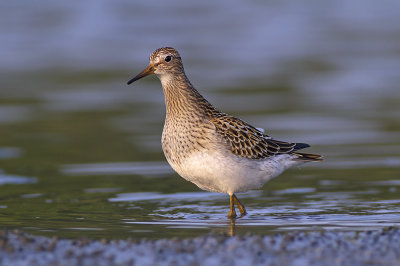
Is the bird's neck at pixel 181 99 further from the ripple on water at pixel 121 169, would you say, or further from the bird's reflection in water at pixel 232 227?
the ripple on water at pixel 121 169

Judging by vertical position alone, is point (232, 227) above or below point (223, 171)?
below

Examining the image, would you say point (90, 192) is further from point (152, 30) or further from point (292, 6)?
point (292, 6)

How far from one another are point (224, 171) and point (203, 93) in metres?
12.5

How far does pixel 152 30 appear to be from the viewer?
35.5 m

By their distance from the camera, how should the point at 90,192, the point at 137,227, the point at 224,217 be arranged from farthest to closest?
the point at 90,192
the point at 224,217
the point at 137,227

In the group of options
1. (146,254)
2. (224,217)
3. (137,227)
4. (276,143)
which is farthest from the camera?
(276,143)

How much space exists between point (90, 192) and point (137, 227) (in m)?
3.24

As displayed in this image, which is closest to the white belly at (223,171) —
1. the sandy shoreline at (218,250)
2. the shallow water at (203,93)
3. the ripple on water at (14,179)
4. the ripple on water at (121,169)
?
the shallow water at (203,93)

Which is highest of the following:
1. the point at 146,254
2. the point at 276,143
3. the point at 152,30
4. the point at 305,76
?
the point at 152,30

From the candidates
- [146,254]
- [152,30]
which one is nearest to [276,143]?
[146,254]

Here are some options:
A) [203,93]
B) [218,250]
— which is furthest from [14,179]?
[203,93]

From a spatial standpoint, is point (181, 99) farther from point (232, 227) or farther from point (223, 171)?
point (232, 227)

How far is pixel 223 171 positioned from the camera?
11930 mm

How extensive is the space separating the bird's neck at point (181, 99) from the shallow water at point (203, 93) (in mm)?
1480
